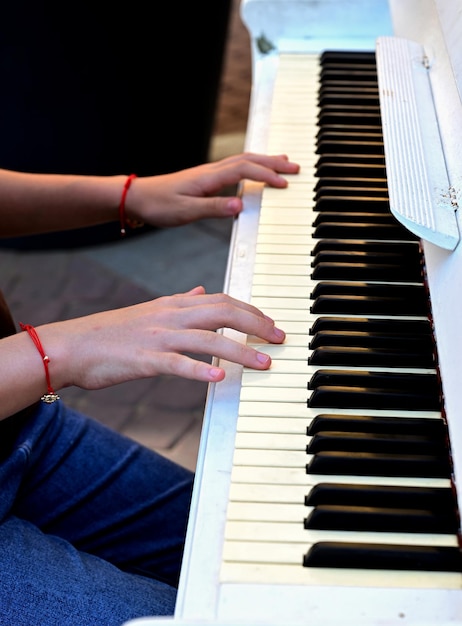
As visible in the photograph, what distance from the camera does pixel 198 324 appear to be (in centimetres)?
98

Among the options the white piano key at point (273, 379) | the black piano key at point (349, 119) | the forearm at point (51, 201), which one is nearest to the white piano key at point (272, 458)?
the white piano key at point (273, 379)

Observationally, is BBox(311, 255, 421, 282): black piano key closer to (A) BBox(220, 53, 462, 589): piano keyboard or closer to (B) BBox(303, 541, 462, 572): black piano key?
(A) BBox(220, 53, 462, 589): piano keyboard

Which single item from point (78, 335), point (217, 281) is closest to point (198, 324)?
point (78, 335)

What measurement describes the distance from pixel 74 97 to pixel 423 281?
5.77ft

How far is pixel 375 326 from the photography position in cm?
104

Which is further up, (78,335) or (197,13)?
(197,13)

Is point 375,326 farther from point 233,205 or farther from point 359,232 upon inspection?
point 233,205

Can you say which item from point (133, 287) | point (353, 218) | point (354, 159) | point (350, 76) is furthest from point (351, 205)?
point (133, 287)

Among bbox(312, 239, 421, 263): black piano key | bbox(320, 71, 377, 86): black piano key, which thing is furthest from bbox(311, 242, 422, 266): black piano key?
bbox(320, 71, 377, 86): black piano key

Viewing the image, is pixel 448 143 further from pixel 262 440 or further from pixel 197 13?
pixel 197 13

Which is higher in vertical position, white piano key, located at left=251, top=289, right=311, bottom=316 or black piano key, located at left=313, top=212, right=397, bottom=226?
black piano key, located at left=313, top=212, right=397, bottom=226

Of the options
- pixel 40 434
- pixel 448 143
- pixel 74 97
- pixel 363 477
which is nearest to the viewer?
pixel 363 477

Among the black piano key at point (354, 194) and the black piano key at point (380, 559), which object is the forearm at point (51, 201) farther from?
the black piano key at point (380, 559)

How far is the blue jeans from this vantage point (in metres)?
1.08
